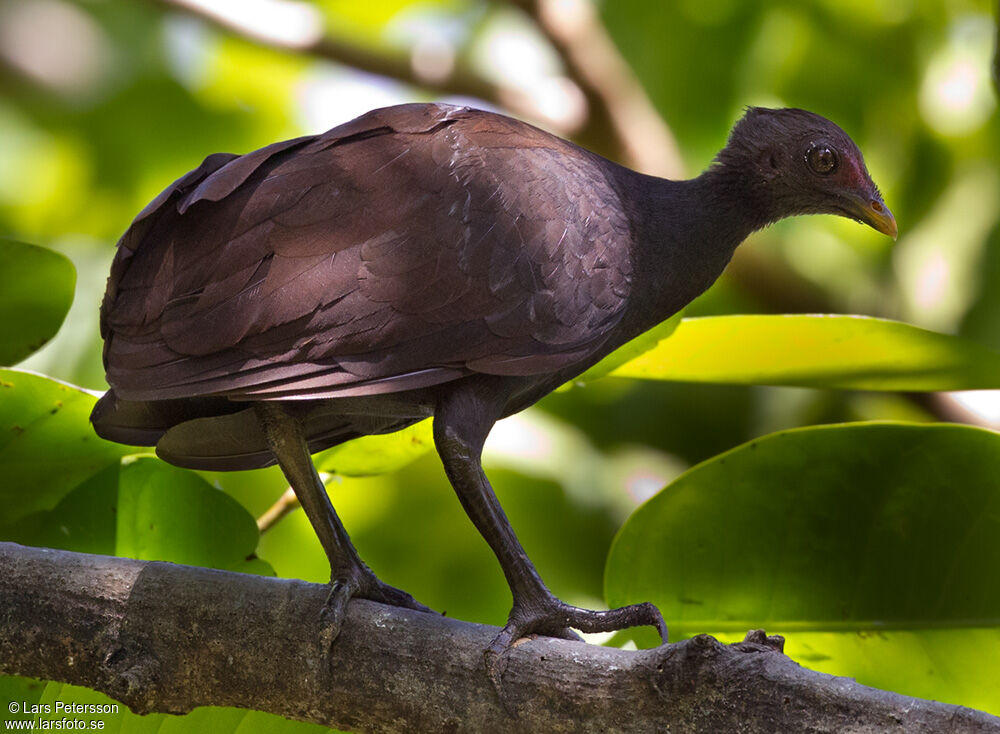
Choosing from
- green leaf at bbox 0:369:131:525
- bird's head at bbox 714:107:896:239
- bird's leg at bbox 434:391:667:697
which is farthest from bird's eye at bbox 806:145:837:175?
green leaf at bbox 0:369:131:525

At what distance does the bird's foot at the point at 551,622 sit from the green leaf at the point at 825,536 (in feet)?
0.80

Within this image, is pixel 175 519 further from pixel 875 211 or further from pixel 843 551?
pixel 875 211

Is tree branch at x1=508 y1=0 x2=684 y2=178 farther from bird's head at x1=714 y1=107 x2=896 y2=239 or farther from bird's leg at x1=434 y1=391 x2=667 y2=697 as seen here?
bird's leg at x1=434 y1=391 x2=667 y2=697

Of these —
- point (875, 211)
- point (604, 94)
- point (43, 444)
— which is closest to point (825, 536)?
point (875, 211)

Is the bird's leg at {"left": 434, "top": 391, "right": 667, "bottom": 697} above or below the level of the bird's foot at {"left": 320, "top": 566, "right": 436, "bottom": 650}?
above

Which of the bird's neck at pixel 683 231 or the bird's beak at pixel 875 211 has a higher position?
the bird's beak at pixel 875 211

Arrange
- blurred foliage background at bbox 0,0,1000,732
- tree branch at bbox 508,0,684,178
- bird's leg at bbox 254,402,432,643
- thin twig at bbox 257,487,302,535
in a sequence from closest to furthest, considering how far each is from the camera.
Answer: bird's leg at bbox 254,402,432,643 → thin twig at bbox 257,487,302,535 → blurred foliage background at bbox 0,0,1000,732 → tree branch at bbox 508,0,684,178

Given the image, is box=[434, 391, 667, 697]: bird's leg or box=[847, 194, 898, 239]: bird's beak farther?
box=[847, 194, 898, 239]: bird's beak

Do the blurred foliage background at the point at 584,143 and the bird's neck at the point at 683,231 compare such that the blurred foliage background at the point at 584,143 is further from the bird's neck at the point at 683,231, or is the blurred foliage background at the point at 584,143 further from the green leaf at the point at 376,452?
the bird's neck at the point at 683,231

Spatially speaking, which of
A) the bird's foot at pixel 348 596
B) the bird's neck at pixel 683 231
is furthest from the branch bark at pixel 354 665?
the bird's neck at pixel 683 231

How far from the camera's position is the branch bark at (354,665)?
1.29 m

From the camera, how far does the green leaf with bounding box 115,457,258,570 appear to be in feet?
6.03

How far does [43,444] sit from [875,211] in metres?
1.29

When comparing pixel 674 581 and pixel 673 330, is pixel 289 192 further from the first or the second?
pixel 674 581
